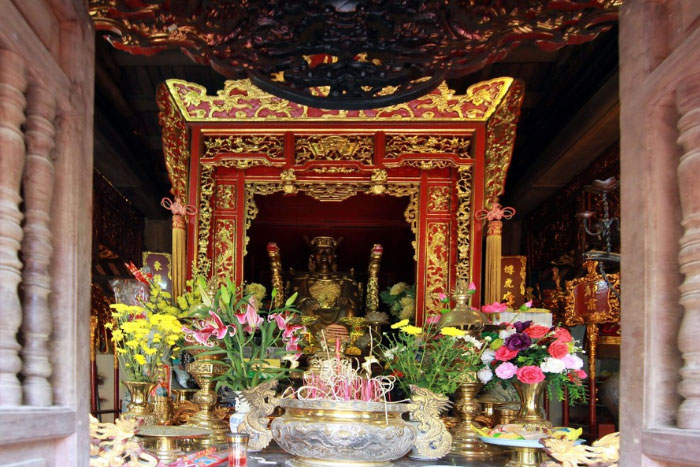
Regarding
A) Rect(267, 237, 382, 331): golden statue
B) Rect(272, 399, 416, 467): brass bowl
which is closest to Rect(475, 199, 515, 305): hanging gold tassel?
Rect(267, 237, 382, 331): golden statue

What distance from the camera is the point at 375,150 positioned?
5.06m

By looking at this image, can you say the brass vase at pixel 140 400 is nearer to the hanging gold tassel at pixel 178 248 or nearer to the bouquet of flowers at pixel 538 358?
the hanging gold tassel at pixel 178 248

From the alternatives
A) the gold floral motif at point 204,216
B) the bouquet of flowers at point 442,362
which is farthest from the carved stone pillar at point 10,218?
the gold floral motif at point 204,216

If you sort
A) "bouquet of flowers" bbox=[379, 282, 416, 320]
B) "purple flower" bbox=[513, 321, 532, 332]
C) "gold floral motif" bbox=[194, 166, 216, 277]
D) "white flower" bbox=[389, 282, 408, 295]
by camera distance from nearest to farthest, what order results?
"purple flower" bbox=[513, 321, 532, 332] < "gold floral motif" bbox=[194, 166, 216, 277] < "bouquet of flowers" bbox=[379, 282, 416, 320] < "white flower" bbox=[389, 282, 408, 295]

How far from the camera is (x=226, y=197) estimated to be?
5160mm

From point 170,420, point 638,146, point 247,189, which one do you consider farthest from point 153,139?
point 638,146

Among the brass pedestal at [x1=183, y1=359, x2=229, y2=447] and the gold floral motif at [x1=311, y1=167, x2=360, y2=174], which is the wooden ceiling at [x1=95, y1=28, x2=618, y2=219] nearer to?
the gold floral motif at [x1=311, y1=167, x2=360, y2=174]

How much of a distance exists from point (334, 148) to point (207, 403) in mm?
2231

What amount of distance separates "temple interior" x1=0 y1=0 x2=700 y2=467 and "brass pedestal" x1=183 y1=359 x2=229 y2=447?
0.04 feet

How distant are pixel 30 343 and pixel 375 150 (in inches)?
133

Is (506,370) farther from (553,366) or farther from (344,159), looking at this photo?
(344,159)

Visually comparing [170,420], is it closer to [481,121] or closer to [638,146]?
[638,146]

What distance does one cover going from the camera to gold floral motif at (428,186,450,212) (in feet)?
17.0

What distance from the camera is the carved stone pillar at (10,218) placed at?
72.4 inches
